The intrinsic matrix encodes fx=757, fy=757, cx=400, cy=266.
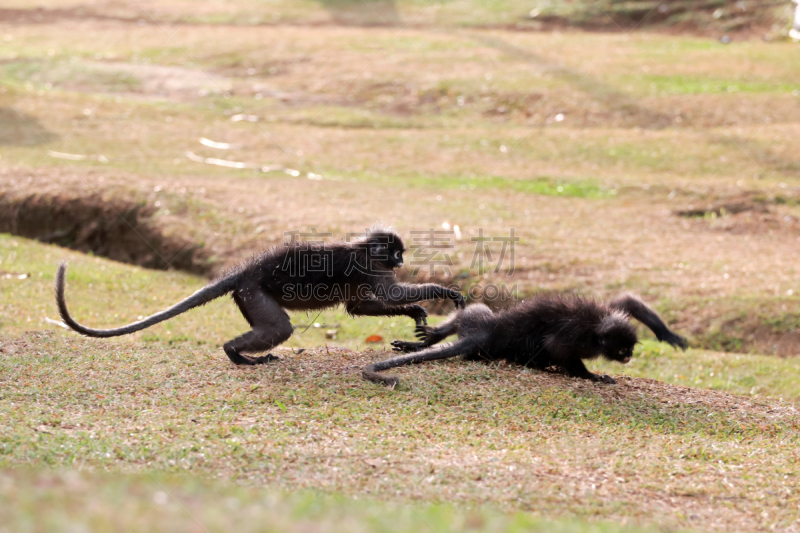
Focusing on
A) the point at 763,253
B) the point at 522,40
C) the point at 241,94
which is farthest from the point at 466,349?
the point at 522,40

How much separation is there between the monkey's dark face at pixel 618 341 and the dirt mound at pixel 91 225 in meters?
8.43

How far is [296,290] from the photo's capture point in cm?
757

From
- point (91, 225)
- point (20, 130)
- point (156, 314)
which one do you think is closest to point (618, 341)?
point (156, 314)

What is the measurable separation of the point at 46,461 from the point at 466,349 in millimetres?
4106

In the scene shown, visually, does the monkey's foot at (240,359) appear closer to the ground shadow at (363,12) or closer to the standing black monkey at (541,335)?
the standing black monkey at (541,335)

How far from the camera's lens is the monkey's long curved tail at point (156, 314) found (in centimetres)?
710

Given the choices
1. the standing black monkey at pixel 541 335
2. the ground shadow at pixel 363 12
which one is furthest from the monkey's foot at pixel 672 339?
the ground shadow at pixel 363 12

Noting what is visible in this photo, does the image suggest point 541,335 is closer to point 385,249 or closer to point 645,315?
point 645,315

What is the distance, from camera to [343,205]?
15.3 metres

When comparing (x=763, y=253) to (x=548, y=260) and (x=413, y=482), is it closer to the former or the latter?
(x=548, y=260)

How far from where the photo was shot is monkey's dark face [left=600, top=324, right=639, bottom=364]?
7520 mm

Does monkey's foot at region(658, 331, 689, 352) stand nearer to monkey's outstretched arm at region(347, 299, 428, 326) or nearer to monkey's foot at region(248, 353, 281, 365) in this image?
monkey's outstretched arm at region(347, 299, 428, 326)

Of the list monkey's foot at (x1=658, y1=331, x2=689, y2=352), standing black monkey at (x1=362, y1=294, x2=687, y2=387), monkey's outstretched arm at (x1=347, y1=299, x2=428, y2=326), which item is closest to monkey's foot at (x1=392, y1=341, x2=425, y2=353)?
standing black monkey at (x1=362, y1=294, x2=687, y2=387)

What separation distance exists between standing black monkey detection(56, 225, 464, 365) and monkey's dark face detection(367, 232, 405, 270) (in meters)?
0.01
